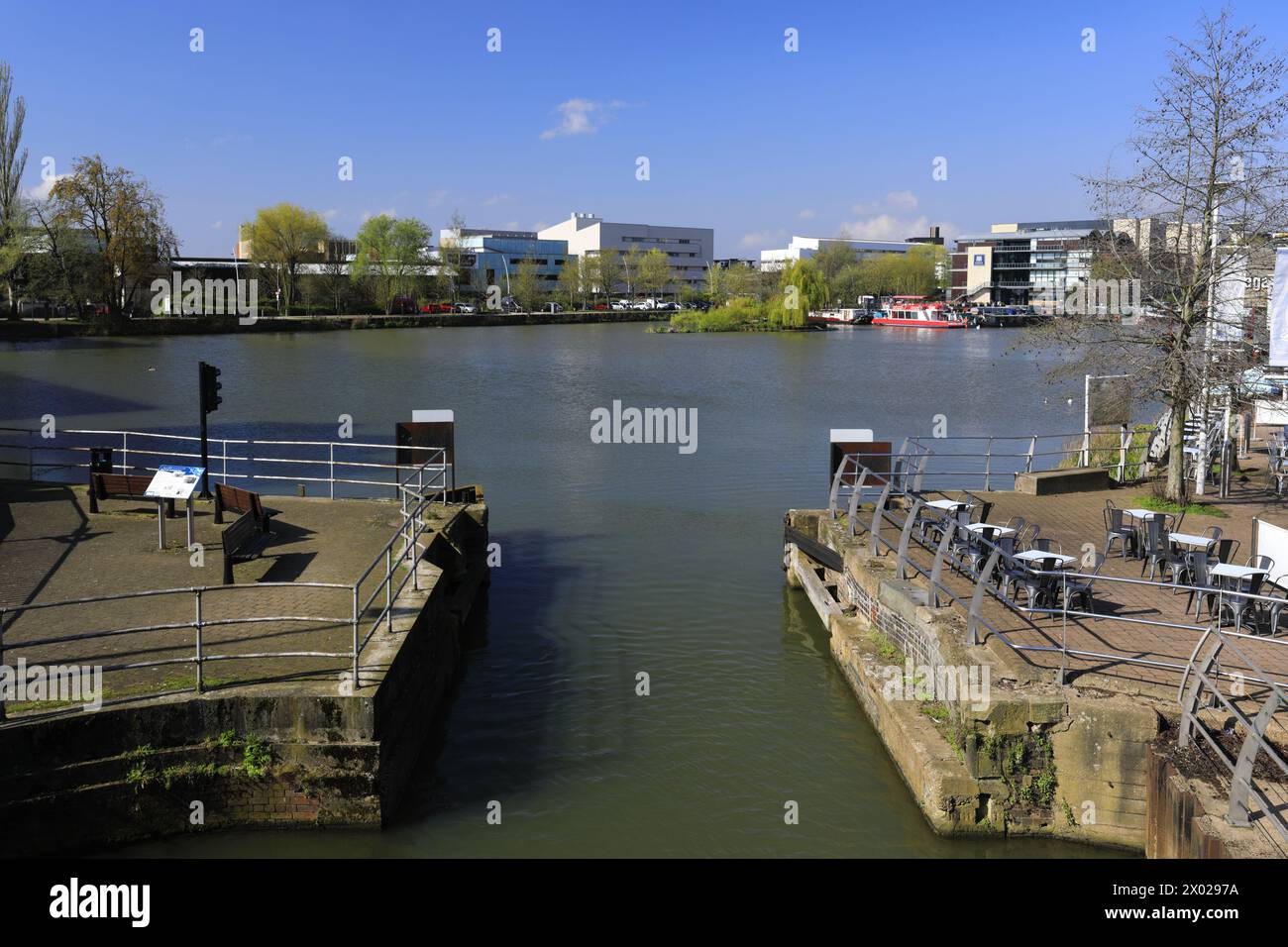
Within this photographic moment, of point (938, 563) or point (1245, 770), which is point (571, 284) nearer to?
point (938, 563)

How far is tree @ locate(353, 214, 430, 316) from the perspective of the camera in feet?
395

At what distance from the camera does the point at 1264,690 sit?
10258 mm

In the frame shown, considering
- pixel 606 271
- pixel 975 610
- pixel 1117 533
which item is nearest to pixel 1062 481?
pixel 1117 533

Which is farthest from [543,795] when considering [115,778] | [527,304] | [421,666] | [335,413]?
[527,304]

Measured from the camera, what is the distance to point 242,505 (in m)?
15.9

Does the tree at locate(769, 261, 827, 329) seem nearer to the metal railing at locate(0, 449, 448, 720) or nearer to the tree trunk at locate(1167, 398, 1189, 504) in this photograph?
the tree trunk at locate(1167, 398, 1189, 504)

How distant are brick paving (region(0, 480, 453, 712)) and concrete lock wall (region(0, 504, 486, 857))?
1.48 feet

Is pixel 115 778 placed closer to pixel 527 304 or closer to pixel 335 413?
pixel 335 413

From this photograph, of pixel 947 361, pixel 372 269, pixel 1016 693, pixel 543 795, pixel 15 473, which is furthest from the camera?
pixel 372 269

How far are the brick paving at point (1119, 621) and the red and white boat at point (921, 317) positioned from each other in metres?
120

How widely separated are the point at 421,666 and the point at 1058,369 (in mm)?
13643

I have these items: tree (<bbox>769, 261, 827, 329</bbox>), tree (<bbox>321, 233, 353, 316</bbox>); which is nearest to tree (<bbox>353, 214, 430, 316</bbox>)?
tree (<bbox>321, 233, 353, 316</bbox>)
